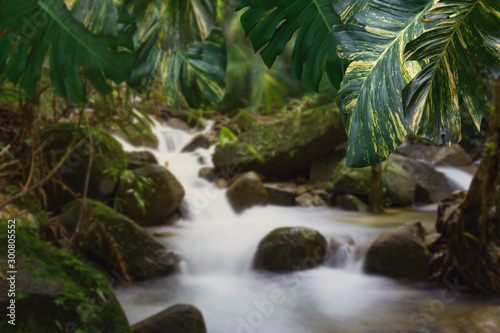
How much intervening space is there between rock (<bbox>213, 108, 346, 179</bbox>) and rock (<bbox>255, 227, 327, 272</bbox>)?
3.34 metres

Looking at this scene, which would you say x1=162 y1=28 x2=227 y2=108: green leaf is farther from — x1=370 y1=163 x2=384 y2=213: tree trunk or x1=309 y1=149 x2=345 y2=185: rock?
x1=309 y1=149 x2=345 y2=185: rock

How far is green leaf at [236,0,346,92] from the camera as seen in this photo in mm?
601

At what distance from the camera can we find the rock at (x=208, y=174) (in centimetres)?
654

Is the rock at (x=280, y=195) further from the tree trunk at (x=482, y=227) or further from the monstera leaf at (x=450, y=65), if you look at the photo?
the monstera leaf at (x=450, y=65)

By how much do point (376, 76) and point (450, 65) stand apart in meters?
0.08

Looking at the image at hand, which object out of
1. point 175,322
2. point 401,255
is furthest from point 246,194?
point 175,322

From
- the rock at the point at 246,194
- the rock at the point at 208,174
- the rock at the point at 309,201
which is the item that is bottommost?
the rock at the point at 309,201

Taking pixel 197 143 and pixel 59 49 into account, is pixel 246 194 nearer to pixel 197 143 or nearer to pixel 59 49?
pixel 197 143

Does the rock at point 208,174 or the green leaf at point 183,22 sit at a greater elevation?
the green leaf at point 183,22

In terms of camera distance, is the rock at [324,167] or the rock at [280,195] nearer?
the rock at [280,195]

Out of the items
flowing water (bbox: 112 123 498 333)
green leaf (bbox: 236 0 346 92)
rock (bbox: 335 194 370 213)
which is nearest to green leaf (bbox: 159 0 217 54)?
green leaf (bbox: 236 0 346 92)

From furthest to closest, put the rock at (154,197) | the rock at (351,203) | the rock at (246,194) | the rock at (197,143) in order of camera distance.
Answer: the rock at (197,143), the rock at (351,203), the rock at (246,194), the rock at (154,197)

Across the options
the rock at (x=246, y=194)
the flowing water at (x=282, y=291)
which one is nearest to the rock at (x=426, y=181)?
the flowing water at (x=282, y=291)

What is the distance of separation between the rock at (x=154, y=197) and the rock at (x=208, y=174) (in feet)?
5.51
